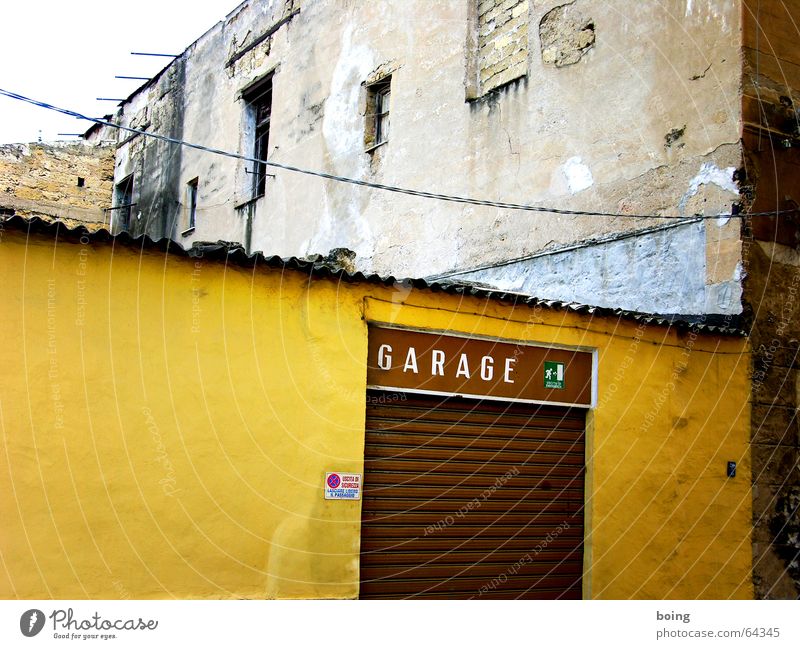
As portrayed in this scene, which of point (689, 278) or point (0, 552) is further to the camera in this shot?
point (689, 278)

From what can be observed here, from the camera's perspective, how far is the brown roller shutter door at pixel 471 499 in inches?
295

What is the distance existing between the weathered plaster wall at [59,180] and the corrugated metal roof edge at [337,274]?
43.9ft

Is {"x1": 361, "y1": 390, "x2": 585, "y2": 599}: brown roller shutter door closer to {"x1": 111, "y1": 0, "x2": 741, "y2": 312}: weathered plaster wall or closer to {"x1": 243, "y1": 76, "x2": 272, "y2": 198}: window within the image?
{"x1": 111, "y1": 0, "x2": 741, "y2": 312}: weathered plaster wall

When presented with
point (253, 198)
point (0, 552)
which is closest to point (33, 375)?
point (0, 552)

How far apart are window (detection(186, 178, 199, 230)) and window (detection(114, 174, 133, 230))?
9.68ft

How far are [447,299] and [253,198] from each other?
9.56 m

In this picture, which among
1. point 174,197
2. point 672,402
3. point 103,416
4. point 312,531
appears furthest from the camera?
point 174,197

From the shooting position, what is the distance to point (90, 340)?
243 inches

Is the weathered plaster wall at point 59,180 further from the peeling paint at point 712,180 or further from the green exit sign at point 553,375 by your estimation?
the peeling paint at point 712,180

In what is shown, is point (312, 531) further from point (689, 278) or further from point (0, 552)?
point (689, 278)

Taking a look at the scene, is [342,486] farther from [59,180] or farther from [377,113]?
[59,180]

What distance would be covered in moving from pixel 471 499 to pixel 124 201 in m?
16.2

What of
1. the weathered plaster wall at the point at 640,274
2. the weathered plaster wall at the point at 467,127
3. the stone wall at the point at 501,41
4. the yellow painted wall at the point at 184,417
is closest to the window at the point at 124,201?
the weathered plaster wall at the point at 467,127

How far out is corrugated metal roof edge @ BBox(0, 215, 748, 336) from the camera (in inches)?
237
